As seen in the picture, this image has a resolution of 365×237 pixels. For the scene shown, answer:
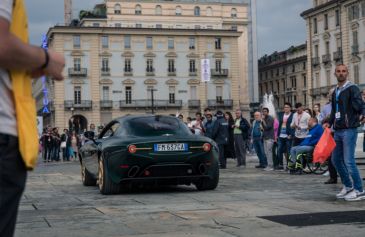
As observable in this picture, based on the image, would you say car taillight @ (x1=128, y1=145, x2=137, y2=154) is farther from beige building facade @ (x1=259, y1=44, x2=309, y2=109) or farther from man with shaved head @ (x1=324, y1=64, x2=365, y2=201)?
beige building facade @ (x1=259, y1=44, x2=309, y2=109)

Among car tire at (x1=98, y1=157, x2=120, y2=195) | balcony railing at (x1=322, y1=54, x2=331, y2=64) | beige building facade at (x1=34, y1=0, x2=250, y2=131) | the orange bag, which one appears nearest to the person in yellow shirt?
car tire at (x1=98, y1=157, x2=120, y2=195)

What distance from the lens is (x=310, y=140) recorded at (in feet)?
48.2

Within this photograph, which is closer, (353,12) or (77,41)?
(353,12)

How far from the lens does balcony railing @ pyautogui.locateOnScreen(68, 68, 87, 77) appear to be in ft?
294

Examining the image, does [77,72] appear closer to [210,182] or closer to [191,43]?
[191,43]

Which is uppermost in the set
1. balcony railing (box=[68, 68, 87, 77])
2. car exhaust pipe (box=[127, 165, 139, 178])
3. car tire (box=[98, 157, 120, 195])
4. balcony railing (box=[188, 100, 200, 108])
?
balcony railing (box=[68, 68, 87, 77])

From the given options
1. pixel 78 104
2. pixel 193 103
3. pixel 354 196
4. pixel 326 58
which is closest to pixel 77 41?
pixel 78 104

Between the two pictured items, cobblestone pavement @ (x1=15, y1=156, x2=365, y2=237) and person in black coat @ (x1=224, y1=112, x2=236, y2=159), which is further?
person in black coat @ (x1=224, y1=112, x2=236, y2=159)

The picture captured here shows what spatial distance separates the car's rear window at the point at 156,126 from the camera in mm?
10211

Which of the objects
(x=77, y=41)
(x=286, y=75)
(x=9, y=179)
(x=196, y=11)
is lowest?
(x=9, y=179)

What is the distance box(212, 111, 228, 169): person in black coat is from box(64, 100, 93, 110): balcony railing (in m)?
73.7

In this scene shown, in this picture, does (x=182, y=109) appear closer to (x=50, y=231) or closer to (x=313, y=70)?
(x=313, y=70)

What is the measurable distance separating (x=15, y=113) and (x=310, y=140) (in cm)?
1284

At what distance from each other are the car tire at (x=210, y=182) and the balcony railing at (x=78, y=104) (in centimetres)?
8118
